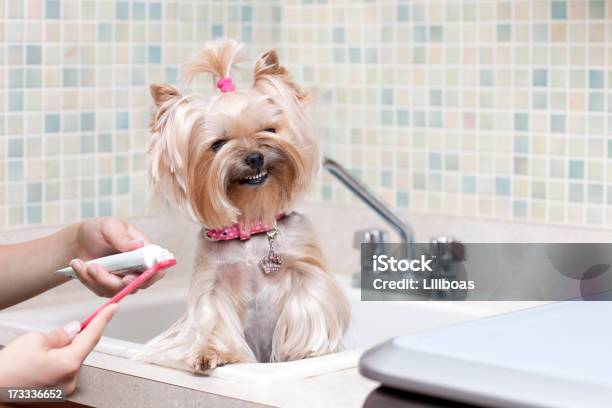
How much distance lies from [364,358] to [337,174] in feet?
3.44

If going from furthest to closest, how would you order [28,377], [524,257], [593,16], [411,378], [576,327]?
[524,257]
[593,16]
[28,377]
[576,327]
[411,378]

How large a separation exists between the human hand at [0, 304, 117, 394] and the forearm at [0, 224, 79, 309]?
45cm

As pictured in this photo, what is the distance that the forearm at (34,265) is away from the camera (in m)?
1.63

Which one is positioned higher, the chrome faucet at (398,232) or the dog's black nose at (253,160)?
the dog's black nose at (253,160)

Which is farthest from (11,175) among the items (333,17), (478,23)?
(478,23)

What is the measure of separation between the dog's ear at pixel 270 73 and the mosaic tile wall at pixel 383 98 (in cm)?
26

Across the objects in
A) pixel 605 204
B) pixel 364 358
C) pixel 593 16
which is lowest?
pixel 364 358

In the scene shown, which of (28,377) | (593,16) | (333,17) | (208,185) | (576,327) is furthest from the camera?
(333,17)

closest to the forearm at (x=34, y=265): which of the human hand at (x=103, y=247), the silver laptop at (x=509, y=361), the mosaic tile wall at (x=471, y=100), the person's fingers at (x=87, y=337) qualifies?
the human hand at (x=103, y=247)

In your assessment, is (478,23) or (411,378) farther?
(478,23)

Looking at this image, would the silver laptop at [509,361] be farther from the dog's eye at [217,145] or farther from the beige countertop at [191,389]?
the dog's eye at [217,145]

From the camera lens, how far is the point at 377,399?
82 centimetres

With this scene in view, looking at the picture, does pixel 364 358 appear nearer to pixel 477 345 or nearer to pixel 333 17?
pixel 477 345

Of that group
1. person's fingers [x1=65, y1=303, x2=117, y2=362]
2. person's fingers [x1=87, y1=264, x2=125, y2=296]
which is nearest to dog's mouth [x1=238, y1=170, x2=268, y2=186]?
person's fingers [x1=87, y1=264, x2=125, y2=296]
